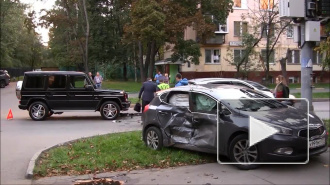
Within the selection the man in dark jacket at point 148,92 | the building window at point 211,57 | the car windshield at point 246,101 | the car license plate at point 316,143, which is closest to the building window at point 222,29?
the building window at point 211,57

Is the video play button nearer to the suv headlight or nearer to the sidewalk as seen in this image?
the suv headlight

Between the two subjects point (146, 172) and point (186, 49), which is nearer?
point (146, 172)

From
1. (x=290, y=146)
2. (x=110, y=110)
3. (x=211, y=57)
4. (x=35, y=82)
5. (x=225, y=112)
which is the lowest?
(x=110, y=110)

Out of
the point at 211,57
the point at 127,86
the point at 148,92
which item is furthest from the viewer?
the point at 211,57

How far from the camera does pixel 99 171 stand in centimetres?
694

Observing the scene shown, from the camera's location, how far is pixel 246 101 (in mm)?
5551

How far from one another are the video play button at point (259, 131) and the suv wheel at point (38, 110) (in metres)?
11.4

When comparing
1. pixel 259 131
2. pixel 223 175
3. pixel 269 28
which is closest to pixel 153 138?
pixel 223 175

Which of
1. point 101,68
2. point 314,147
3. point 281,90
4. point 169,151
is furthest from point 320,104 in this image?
point 101,68

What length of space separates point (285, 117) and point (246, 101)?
0.61 meters

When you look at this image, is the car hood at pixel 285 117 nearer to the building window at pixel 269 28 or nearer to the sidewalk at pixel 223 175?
the sidewalk at pixel 223 175

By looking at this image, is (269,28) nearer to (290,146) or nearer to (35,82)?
(35,82)

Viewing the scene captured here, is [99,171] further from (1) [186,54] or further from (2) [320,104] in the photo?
(1) [186,54]

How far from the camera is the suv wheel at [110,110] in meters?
14.9
